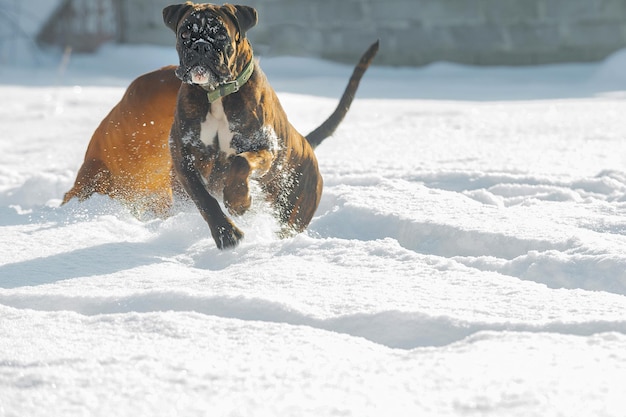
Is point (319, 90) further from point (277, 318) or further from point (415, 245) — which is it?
point (277, 318)


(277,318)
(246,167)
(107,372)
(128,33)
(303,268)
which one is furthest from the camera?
(128,33)

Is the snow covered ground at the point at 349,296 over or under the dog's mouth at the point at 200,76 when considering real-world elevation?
under

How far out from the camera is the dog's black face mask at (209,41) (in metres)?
3.14

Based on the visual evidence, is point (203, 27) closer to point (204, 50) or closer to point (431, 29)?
point (204, 50)

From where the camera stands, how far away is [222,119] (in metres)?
3.32

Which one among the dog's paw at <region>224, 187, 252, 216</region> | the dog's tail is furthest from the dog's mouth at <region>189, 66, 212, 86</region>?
the dog's tail

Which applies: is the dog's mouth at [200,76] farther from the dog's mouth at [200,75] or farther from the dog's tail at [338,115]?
the dog's tail at [338,115]

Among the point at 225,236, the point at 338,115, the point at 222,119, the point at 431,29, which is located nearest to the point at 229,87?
the point at 222,119

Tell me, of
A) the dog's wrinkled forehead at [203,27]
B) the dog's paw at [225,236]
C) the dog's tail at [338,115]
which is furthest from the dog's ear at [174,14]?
the dog's tail at [338,115]

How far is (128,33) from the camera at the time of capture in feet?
38.5

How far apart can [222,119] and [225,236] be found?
0.39m

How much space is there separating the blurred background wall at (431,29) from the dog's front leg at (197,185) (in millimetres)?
7090

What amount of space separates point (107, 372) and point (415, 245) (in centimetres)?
167

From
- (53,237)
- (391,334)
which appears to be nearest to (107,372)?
(391,334)
